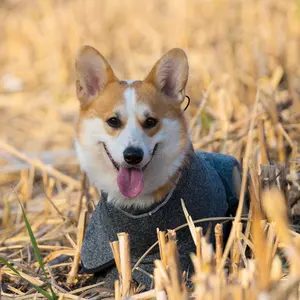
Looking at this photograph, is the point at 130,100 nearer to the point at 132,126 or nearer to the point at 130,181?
the point at 132,126

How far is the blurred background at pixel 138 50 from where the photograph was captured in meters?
6.71

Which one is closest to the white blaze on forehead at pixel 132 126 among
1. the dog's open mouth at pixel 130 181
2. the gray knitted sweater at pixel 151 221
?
the dog's open mouth at pixel 130 181

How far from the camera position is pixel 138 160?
3.22 m

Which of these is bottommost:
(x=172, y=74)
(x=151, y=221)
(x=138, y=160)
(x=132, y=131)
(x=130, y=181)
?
(x=151, y=221)

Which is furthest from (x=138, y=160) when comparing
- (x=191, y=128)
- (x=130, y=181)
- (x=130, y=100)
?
(x=191, y=128)

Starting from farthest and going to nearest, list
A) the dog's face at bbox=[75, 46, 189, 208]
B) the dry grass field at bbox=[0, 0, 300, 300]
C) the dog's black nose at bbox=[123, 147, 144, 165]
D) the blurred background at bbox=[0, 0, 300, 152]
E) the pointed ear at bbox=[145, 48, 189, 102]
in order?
the blurred background at bbox=[0, 0, 300, 152] < the pointed ear at bbox=[145, 48, 189, 102] < the dog's face at bbox=[75, 46, 189, 208] < the dog's black nose at bbox=[123, 147, 144, 165] < the dry grass field at bbox=[0, 0, 300, 300]

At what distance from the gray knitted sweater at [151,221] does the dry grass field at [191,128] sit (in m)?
0.17

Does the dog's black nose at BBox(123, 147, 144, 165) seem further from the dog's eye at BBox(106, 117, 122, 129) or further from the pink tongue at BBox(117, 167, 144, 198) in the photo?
the dog's eye at BBox(106, 117, 122, 129)

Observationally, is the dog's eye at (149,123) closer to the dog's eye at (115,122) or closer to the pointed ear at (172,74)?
the dog's eye at (115,122)

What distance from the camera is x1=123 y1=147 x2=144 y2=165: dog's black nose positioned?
10.5 ft

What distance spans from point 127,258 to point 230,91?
3522 mm

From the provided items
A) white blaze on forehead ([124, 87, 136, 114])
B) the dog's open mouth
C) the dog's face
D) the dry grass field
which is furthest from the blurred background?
the dog's open mouth

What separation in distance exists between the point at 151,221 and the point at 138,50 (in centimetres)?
693

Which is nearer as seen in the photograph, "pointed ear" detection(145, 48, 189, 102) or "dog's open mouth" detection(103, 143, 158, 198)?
"dog's open mouth" detection(103, 143, 158, 198)
